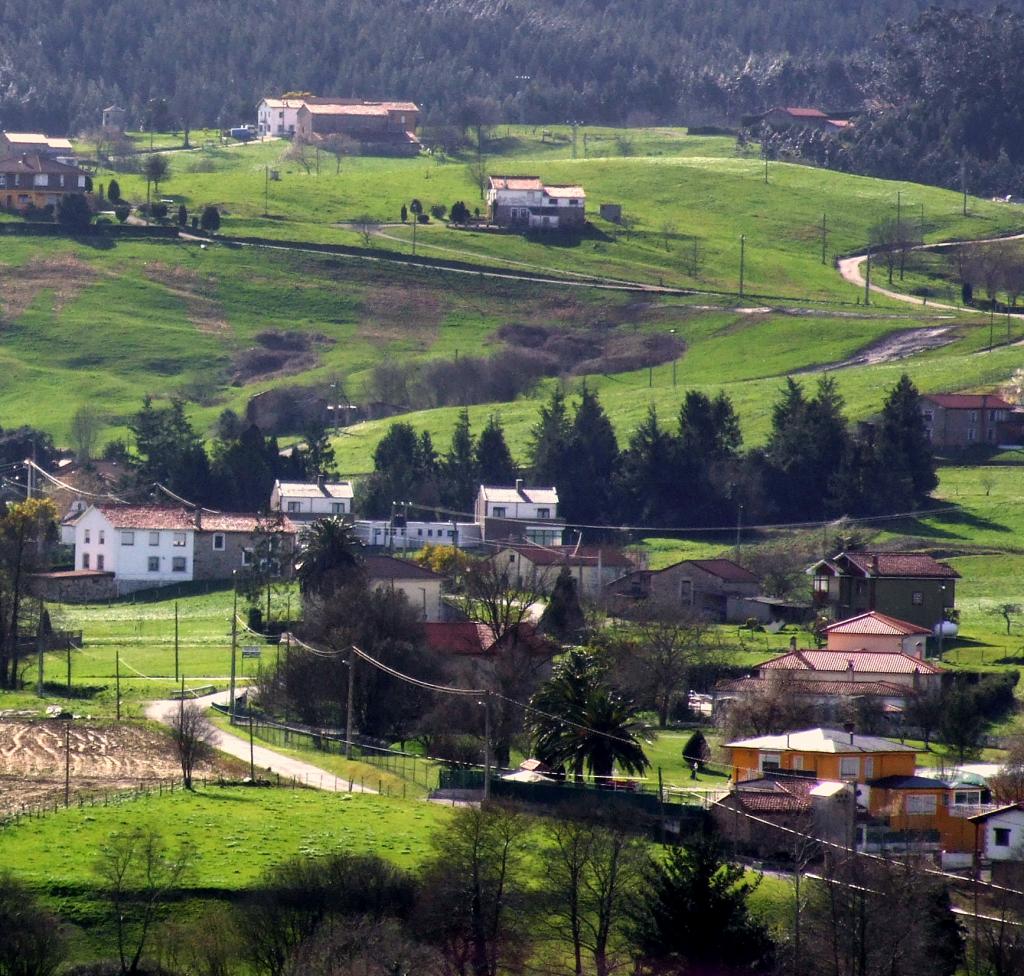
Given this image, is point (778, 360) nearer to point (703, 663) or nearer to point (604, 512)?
point (604, 512)

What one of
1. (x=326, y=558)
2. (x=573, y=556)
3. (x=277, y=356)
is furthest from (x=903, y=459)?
(x=277, y=356)

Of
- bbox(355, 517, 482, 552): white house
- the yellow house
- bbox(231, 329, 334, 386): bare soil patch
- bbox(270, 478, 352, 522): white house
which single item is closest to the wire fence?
bbox(355, 517, 482, 552): white house

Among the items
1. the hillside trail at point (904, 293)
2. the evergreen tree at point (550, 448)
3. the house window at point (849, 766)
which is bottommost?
the house window at point (849, 766)

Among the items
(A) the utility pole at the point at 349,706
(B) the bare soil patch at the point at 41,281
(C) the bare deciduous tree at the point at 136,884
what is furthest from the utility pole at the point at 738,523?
(B) the bare soil patch at the point at 41,281

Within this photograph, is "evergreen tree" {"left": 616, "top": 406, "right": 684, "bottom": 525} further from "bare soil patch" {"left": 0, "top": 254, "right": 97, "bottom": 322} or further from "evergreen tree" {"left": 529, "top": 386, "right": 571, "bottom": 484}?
"bare soil patch" {"left": 0, "top": 254, "right": 97, "bottom": 322}

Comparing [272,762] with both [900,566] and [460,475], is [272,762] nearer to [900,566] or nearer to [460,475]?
[900,566]

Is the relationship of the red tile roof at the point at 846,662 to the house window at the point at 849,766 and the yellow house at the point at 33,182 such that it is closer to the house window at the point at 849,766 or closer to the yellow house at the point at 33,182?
the house window at the point at 849,766
